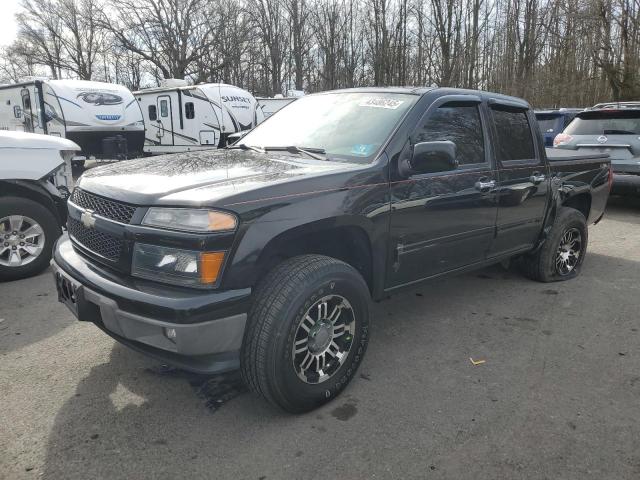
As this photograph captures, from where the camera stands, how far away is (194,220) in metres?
2.31

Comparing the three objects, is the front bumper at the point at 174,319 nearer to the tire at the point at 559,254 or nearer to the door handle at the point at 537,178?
the door handle at the point at 537,178

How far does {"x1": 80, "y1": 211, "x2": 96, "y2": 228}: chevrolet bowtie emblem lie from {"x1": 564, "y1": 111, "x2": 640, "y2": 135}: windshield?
335 inches

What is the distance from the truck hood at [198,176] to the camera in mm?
2422

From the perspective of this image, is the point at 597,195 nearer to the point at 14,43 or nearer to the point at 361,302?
the point at 361,302

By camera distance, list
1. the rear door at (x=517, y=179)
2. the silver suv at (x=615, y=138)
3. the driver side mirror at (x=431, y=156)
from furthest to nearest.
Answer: the silver suv at (x=615, y=138), the rear door at (x=517, y=179), the driver side mirror at (x=431, y=156)

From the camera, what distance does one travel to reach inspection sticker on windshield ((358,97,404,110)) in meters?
3.42

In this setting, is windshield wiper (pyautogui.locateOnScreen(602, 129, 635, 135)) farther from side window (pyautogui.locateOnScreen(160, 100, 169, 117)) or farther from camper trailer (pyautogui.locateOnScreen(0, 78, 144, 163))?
side window (pyautogui.locateOnScreen(160, 100, 169, 117))

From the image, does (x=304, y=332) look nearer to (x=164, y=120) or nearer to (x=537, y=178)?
(x=537, y=178)

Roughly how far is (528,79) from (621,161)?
67.8 feet

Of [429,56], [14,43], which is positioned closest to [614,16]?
[429,56]

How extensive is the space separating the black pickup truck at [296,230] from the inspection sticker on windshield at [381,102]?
0.05 feet

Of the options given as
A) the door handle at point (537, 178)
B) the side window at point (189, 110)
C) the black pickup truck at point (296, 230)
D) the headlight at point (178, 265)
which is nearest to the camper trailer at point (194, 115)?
the side window at point (189, 110)

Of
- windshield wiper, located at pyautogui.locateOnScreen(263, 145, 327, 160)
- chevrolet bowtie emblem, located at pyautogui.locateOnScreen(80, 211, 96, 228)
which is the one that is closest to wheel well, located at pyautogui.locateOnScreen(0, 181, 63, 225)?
chevrolet bowtie emblem, located at pyautogui.locateOnScreen(80, 211, 96, 228)

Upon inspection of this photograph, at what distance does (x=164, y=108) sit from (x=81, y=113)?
401 centimetres
